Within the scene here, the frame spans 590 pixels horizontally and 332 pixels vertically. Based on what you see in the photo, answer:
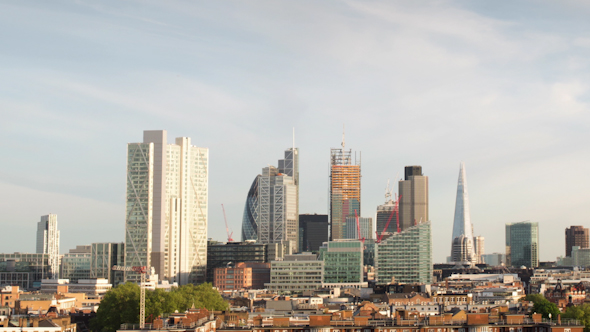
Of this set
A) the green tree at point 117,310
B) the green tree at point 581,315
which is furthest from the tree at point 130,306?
the green tree at point 581,315

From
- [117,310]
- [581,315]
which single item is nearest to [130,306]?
[117,310]

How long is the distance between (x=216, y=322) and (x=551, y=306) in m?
70.9

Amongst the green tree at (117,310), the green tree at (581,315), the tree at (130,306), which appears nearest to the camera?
the green tree at (581,315)

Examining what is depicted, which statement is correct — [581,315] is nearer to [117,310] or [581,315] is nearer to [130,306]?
[130,306]

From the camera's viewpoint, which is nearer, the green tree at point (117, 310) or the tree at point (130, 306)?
the green tree at point (117, 310)

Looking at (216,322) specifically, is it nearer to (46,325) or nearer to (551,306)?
(46,325)

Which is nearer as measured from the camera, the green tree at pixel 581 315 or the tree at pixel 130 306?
the green tree at pixel 581 315

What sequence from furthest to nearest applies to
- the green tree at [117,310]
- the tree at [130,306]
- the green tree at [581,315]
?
the tree at [130,306], the green tree at [117,310], the green tree at [581,315]

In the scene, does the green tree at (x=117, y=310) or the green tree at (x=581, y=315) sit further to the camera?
the green tree at (x=117, y=310)

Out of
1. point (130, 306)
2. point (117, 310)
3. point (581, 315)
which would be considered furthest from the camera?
point (117, 310)

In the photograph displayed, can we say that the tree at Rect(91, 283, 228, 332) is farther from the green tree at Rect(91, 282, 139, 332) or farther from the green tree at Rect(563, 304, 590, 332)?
the green tree at Rect(563, 304, 590, 332)

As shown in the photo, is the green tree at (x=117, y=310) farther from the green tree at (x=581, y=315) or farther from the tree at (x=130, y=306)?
the green tree at (x=581, y=315)

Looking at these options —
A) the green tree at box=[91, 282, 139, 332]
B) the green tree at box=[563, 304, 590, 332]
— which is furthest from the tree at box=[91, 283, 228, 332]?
the green tree at box=[563, 304, 590, 332]

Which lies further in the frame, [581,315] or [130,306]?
[130,306]
